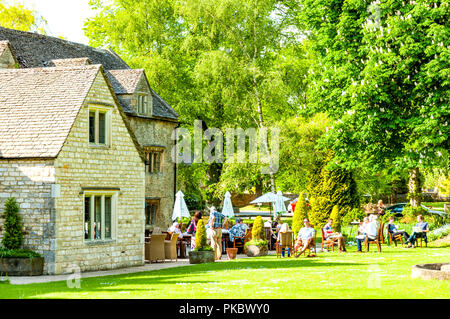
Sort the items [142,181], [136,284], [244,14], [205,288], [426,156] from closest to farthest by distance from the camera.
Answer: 1. [205,288]
2. [136,284]
3. [142,181]
4. [426,156]
5. [244,14]

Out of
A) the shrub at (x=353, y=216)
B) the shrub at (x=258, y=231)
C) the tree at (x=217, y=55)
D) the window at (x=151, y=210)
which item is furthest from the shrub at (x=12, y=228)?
the shrub at (x=353, y=216)

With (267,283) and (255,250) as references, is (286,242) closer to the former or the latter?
(255,250)

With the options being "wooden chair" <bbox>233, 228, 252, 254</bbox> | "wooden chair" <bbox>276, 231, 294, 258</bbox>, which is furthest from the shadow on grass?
"wooden chair" <bbox>233, 228, 252, 254</bbox>

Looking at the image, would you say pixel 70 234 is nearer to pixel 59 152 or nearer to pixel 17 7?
pixel 59 152

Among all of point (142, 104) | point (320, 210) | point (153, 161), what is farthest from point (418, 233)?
point (142, 104)

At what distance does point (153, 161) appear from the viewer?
37.7 m

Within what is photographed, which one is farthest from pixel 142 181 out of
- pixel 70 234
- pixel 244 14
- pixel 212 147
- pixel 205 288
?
pixel 212 147

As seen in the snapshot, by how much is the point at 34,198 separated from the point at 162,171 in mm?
17095

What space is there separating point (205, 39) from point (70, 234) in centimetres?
2132

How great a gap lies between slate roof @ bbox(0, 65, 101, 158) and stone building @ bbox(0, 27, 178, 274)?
0.11ft

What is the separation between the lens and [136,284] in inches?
672

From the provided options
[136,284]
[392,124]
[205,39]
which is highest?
[205,39]

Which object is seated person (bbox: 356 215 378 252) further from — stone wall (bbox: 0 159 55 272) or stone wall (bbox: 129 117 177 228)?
stone wall (bbox: 129 117 177 228)

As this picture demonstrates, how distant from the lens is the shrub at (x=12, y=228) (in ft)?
68.8
